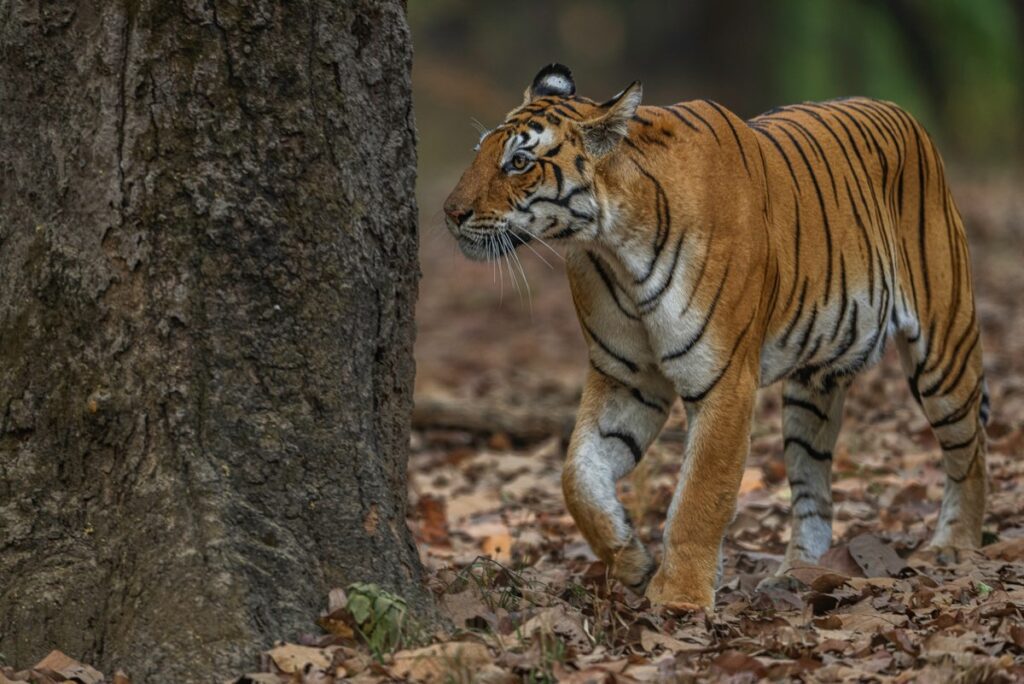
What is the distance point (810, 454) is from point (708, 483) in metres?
1.27

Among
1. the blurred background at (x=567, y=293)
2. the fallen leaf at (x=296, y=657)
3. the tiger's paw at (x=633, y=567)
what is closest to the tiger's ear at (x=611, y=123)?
the blurred background at (x=567, y=293)

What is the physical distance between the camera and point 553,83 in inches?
188

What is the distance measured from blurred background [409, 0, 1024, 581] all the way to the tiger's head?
0.39ft

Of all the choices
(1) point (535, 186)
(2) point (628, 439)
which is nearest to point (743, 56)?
(2) point (628, 439)

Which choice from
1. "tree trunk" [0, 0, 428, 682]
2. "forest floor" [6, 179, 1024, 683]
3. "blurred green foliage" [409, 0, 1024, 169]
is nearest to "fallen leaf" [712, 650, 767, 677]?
"forest floor" [6, 179, 1024, 683]

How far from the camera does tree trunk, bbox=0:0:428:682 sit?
340 cm

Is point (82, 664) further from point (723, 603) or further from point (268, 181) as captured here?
point (723, 603)

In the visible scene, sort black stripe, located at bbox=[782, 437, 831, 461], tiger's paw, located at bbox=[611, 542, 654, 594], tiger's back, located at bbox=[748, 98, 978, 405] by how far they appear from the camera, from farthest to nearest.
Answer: black stripe, located at bbox=[782, 437, 831, 461] → tiger's back, located at bbox=[748, 98, 978, 405] → tiger's paw, located at bbox=[611, 542, 654, 594]

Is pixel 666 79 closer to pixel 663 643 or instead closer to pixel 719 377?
pixel 719 377

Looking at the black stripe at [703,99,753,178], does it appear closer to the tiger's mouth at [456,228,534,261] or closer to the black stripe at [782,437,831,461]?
the tiger's mouth at [456,228,534,261]

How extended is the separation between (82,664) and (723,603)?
2.05 metres

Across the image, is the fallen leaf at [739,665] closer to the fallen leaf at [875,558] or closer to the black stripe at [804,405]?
the fallen leaf at [875,558]

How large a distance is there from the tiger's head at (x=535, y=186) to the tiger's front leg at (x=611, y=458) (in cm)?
58

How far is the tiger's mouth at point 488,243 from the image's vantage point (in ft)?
14.7
